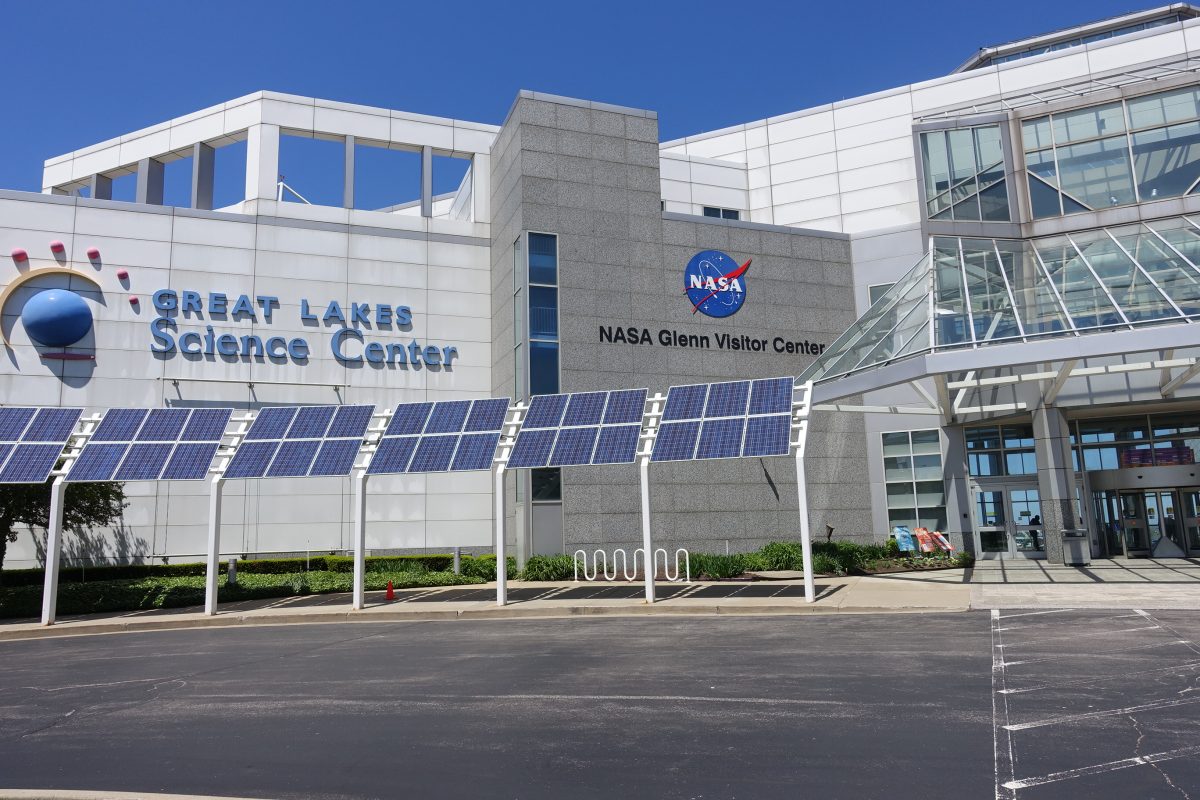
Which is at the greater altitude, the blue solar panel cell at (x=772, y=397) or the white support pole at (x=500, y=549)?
the blue solar panel cell at (x=772, y=397)

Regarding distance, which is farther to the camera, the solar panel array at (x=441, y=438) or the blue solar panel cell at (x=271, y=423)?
the blue solar panel cell at (x=271, y=423)

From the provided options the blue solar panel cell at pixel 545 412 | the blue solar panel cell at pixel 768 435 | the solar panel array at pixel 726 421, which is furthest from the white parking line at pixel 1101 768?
the blue solar panel cell at pixel 545 412

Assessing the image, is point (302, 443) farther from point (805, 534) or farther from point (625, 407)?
point (805, 534)

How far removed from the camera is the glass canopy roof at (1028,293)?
20750 mm

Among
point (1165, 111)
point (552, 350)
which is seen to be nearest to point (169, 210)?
point (552, 350)

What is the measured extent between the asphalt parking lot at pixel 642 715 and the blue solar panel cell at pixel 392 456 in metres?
6.08

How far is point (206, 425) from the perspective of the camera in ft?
69.5

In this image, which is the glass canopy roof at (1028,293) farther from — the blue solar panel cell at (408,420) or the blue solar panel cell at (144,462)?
the blue solar panel cell at (144,462)

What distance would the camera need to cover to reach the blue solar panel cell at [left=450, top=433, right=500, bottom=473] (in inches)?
774

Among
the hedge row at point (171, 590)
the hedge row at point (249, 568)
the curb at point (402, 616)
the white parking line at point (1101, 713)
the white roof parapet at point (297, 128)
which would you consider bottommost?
the white parking line at point (1101, 713)

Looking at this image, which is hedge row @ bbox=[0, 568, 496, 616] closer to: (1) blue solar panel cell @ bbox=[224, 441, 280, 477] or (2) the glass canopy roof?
(1) blue solar panel cell @ bbox=[224, 441, 280, 477]

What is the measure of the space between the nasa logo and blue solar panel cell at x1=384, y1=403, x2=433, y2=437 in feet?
35.8

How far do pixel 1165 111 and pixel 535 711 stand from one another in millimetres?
29584

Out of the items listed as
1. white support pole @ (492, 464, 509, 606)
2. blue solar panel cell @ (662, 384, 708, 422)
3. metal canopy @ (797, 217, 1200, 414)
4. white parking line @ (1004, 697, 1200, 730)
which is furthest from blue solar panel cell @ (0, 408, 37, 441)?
white parking line @ (1004, 697, 1200, 730)
